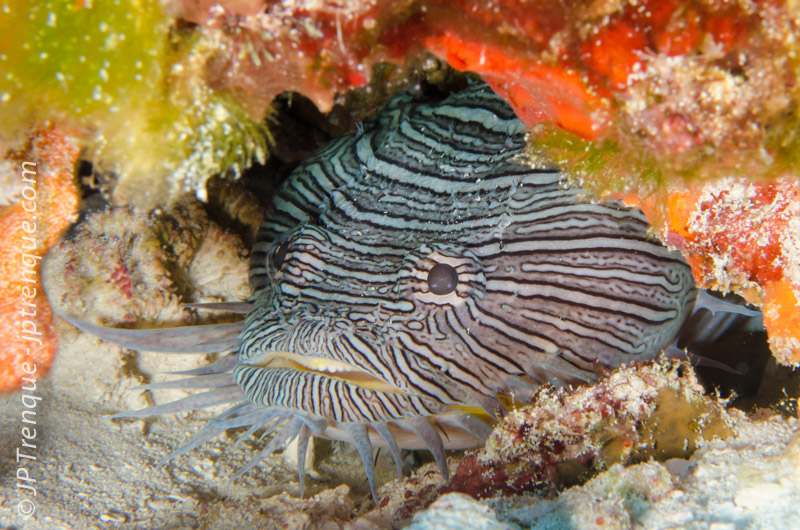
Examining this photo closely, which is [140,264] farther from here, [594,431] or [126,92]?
[594,431]

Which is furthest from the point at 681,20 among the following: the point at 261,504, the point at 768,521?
the point at 261,504

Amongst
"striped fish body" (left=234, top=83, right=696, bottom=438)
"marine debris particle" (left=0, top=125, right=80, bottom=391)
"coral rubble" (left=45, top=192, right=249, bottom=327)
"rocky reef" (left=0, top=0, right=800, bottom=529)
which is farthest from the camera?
"coral rubble" (left=45, top=192, right=249, bottom=327)

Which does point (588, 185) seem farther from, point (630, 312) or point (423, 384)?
point (423, 384)

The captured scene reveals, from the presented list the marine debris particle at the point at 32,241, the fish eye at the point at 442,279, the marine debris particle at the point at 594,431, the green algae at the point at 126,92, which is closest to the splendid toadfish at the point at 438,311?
the fish eye at the point at 442,279

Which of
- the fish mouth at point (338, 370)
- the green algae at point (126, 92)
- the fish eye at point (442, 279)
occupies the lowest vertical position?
the fish mouth at point (338, 370)

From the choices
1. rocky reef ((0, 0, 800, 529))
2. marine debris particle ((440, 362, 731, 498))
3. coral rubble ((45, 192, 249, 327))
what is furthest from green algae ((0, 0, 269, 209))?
marine debris particle ((440, 362, 731, 498))

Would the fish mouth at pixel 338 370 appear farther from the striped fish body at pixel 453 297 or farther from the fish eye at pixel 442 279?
the fish eye at pixel 442 279

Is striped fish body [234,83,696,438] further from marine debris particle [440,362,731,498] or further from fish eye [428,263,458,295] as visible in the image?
marine debris particle [440,362,731,498]
